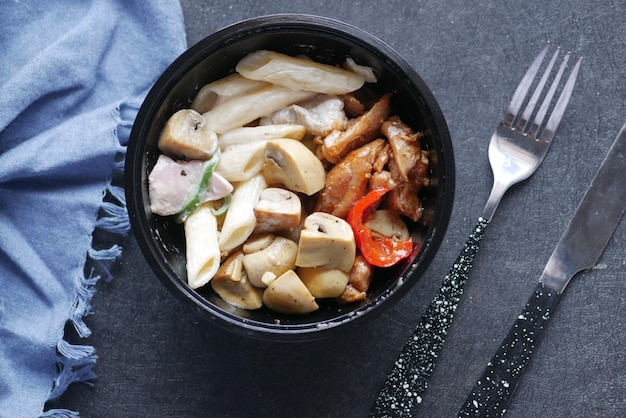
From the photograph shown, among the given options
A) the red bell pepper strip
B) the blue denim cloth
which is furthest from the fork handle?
the blue denim cloth

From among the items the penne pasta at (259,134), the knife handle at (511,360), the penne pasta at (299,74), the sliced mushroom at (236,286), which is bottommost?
the knife handle at (511,360)

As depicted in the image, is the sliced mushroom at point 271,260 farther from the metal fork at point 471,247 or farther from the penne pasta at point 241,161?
the metal fork at point 471,247

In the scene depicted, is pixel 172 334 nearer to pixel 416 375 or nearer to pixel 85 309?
pixel 85 309

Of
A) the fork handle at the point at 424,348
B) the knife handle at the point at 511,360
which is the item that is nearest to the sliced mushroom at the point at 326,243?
the fork handle at the point at 424,348

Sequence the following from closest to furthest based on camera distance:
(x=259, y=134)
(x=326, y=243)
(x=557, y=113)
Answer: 1. (x=326, y=243)
2. (x=259, y=134)
3. (x=557, y=113)

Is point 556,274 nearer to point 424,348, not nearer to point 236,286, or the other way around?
point 424,348

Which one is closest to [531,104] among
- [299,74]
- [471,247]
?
[471,247]
